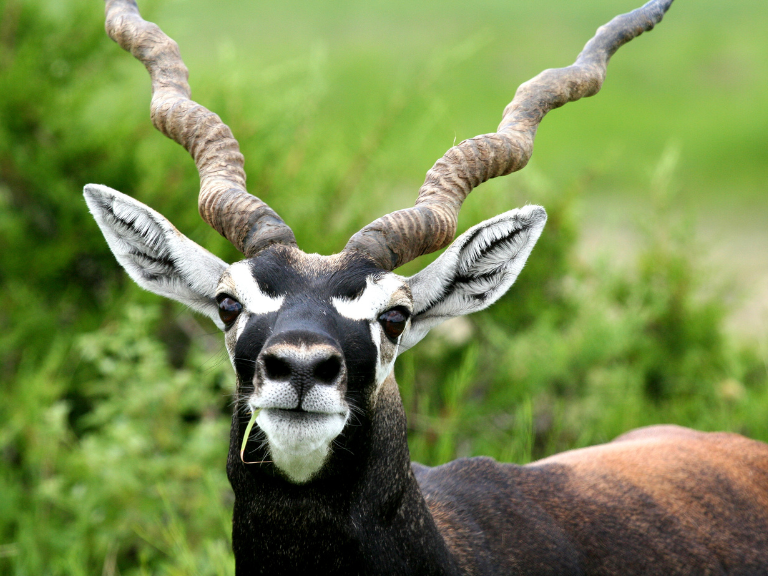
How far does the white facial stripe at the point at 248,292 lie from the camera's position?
3504 millimetres

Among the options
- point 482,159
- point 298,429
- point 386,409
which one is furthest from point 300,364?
point 482,159

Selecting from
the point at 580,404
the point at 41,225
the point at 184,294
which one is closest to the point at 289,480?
the point at 184,294

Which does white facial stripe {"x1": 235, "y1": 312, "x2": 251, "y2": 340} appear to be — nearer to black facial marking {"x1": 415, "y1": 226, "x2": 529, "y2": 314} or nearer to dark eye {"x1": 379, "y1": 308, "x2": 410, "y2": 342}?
dark eye {"x1": 379, "y1": 308, "x2": 410, "y2": 342}

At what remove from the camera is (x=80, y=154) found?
7547 millimetres

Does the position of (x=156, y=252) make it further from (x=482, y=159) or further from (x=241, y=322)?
(x=482, y=159)

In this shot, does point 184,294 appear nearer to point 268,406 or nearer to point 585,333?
point 268,406

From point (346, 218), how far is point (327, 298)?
4.56 m

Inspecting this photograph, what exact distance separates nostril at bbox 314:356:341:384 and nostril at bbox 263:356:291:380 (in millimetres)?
104

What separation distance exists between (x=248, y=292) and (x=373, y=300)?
0.51m

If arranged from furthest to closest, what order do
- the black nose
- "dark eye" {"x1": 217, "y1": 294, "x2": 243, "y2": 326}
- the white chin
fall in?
"dark eye" {"x1": 217, "y1": 294, "x2": 243, "y2": 326} < the white chin < the black nose

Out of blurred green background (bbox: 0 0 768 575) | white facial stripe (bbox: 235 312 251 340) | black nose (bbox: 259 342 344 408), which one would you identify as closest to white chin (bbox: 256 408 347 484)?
black nose (bbox: 259 342 344 408)

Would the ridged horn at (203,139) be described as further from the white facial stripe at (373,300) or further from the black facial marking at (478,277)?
the black facial marking at (478,277)

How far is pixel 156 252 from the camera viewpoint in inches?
163

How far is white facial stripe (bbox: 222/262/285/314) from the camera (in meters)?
3.50
